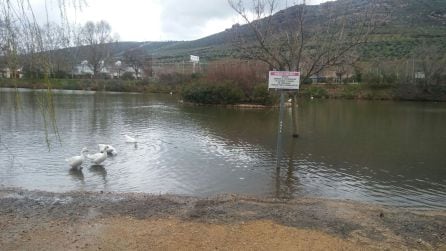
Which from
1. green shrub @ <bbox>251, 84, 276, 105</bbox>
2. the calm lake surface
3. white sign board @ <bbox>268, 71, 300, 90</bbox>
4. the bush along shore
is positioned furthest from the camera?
the bush along shore

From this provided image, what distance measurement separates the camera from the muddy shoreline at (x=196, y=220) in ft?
19.7

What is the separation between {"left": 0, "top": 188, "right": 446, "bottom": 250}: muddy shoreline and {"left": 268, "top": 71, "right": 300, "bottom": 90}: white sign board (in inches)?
156

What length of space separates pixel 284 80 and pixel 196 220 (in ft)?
20.1

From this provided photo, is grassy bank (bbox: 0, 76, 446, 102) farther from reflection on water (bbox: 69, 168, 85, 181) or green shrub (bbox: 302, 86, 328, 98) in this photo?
reflection on water (bbox: 69, 168, 85, 181)

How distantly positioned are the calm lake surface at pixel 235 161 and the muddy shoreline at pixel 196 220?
5.40 ft

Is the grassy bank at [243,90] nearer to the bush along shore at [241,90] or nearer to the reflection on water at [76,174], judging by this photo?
the bush along shore at [241,90]

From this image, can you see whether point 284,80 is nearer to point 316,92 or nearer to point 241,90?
point 241,90

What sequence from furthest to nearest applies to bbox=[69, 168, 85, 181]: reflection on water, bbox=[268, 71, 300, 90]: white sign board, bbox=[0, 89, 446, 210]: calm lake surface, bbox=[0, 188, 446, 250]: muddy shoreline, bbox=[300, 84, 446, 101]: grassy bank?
bbox=[300, 84, 446, 101]: grassy bank < bbox=[268, 71, 300, 90]: white sign board < bbox=[69, 168, 85, 181]: reflection on water < bbox=[0, 89, 446, 210]: calm lake surface < bbox=[0, 188, 446, 250]: muddy shoreline

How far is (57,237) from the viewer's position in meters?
5.98

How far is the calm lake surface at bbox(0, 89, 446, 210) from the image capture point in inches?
416

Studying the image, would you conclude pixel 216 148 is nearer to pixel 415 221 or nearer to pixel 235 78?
pixel 415 221

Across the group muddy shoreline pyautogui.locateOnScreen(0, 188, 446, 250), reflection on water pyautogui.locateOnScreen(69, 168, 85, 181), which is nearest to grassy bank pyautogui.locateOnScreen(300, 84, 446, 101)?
reflection on water pyautogui.locateOnScreen(69, 168, 85, 181)

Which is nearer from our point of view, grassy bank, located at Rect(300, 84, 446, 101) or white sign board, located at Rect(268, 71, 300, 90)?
white sign board, located at Rect(268, 71, 300, 90)

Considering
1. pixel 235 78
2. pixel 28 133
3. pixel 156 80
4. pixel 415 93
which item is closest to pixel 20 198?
pixel 28 133
